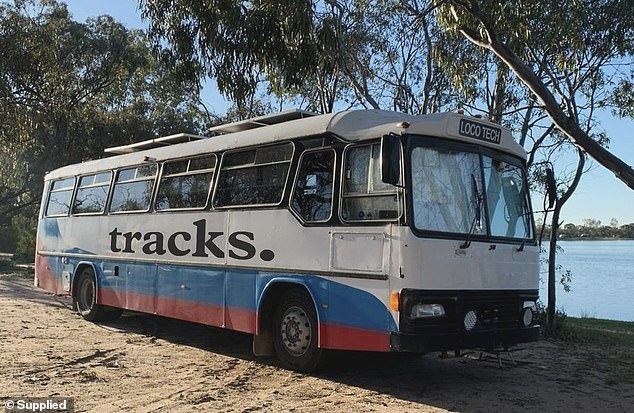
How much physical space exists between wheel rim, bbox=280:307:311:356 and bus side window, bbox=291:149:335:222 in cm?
118

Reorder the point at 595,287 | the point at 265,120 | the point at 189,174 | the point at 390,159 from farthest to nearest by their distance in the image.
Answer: the point at 595,287 → the point at 189,174 → the point at 265,120 → the point at 390,159

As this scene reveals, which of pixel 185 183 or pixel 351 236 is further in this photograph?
pixel 185 183

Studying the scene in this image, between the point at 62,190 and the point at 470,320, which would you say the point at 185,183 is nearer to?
the point at 470,320

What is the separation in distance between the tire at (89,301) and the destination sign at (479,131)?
25.9 ft

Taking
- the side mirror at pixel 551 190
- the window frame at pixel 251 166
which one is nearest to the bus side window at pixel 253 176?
the window frame at pixel 251 166

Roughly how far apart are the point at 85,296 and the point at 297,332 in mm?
6377

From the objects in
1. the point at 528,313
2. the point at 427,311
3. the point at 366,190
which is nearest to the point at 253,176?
the point at 366,190

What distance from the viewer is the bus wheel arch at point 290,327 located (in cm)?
754

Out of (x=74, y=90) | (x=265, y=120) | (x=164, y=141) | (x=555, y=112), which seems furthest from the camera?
(x=74, y=90)

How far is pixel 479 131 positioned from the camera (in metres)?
7.41

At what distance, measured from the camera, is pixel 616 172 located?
948cm

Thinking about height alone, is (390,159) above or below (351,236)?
above

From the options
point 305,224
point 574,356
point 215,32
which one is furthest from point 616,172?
point 215,32

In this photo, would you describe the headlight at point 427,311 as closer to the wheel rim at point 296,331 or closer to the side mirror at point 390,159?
the side mirror at point 390,159
